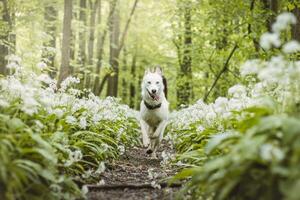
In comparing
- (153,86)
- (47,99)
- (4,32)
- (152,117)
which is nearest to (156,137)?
(152,117)

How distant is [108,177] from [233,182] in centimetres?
371

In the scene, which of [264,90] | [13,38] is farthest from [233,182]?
[13,38]

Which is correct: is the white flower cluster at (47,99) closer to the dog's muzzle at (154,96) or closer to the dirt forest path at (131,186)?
the dirt forest path at (131,186)

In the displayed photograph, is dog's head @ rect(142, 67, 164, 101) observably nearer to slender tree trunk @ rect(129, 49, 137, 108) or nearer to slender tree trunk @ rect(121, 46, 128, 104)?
slender tree trunk @ rect(121, 46, 128, 104)

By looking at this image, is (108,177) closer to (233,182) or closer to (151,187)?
(151,187)

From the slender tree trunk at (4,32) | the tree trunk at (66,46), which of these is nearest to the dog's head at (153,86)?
the tree trunk at (66,46)

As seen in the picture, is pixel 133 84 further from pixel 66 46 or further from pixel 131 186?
pixel 131 186

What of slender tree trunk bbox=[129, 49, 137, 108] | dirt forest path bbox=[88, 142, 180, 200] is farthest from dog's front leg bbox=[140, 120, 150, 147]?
slender tree trunk bbox=[129, 49, 137, 108]

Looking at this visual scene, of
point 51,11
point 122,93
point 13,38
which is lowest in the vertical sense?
point 122,93

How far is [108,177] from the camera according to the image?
6922 mm

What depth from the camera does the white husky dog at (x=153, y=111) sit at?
32.6ft

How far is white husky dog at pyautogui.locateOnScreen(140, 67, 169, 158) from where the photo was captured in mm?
9922

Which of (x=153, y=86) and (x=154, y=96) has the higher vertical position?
(x=153, y=86)

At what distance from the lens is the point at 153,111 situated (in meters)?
10.1
